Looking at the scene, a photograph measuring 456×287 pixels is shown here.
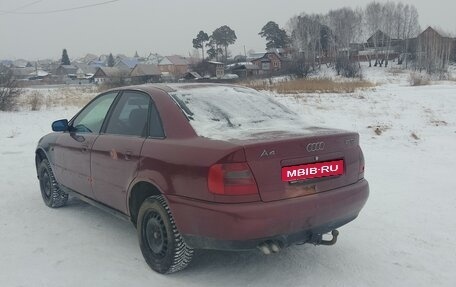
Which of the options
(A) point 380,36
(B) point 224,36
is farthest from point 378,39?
(B) point 224,36

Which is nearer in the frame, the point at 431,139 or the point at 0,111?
the point at 431,139

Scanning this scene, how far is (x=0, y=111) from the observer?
758 inches

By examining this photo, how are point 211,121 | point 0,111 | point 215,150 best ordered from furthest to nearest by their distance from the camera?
point 0,111, point 211,121, point 215,150

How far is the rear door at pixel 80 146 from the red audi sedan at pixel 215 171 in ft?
0.13

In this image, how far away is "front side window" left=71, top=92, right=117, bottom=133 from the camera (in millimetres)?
4727

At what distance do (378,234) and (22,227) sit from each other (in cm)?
380

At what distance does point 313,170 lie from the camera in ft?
11.0

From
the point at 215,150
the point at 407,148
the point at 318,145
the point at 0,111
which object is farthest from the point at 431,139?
the point at 0,111

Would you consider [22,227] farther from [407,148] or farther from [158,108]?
[407,148]

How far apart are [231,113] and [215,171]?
38.0 inches

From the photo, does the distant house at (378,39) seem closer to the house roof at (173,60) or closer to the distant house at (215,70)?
the distant house at (215,70)

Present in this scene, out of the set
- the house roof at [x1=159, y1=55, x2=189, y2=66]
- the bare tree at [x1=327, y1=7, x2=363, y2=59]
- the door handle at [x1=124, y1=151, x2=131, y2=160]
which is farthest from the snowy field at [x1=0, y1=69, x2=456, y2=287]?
the house roof at [x1=159, y1=55, x2=189, y2=66]

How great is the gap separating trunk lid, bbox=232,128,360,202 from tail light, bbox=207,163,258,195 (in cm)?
4

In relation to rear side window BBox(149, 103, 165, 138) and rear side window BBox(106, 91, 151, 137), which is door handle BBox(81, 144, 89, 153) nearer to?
rear side window BBox(106, 91, 151, 137)
